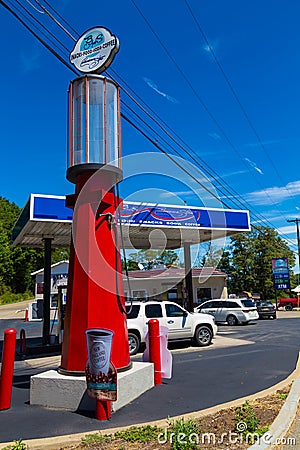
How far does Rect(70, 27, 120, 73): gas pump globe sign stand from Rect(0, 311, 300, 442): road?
19.8 ft

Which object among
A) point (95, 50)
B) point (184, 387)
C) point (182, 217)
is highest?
point (95, 50)

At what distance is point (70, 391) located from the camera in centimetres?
675

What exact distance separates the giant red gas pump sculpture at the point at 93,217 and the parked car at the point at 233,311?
18.7 m

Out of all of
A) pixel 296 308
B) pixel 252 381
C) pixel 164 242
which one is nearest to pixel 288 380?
pixel 252 381

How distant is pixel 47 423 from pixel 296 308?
44.4m

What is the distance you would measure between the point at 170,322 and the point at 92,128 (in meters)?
8.80

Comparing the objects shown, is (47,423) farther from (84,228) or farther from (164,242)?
(164,242)

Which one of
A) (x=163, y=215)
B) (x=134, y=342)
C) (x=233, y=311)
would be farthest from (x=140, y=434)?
(x=233, y=311)

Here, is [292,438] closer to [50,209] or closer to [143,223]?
[50,209]

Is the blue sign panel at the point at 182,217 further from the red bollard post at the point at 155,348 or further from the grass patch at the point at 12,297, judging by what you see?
the grass patch at the point at 12,297

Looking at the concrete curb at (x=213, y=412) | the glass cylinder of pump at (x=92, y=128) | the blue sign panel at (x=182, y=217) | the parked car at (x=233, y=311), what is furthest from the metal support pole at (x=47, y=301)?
the parked car at (x=233, y=311)

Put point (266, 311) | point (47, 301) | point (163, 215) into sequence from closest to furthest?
point (47, 301), point (163, 215), point (266, 311)

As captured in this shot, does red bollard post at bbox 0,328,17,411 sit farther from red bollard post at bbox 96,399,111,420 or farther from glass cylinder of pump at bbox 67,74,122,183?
glass cylinder of pump at bbox 67,74,122,183

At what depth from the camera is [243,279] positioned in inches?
2598
